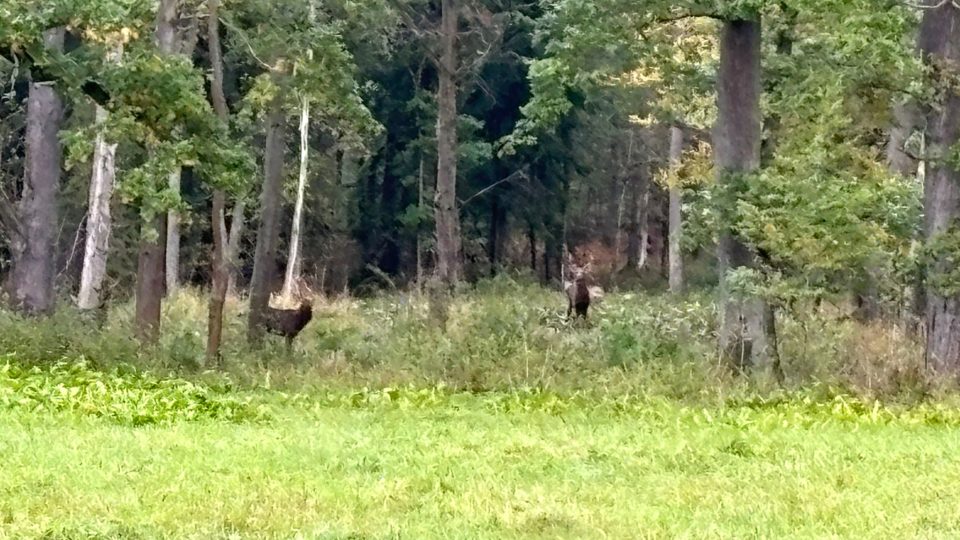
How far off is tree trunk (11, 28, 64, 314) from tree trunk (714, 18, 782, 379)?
10639 mm

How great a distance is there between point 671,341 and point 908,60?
561 centimetres

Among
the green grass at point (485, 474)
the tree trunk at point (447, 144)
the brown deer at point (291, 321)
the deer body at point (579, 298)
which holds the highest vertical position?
the tree trunk at point (447, 144)

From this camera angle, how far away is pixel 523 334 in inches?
709

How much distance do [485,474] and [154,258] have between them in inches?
419

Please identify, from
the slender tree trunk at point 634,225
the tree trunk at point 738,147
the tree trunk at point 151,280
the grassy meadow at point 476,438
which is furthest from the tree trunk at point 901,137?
the slender tree trunk at point 634,225

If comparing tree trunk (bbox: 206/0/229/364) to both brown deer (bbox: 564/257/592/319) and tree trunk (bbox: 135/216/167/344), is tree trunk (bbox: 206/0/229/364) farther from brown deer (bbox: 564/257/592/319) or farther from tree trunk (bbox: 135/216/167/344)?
brown deer (bbox: 564/257/592/319)

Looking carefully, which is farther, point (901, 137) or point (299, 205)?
point (299, 205)

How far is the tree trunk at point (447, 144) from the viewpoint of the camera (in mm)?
23562

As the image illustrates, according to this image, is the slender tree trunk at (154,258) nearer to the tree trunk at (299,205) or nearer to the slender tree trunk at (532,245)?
the tree trunk at (299,205)

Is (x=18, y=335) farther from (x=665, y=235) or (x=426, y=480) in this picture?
(x=665, y=235)

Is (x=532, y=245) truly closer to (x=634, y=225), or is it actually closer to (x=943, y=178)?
(x=634, y=225)

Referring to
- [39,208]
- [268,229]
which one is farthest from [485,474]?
[39,208]

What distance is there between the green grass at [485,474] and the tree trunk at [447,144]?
1149 centimetres

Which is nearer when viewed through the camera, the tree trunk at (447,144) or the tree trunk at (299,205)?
the tree trunk at (447,144)
